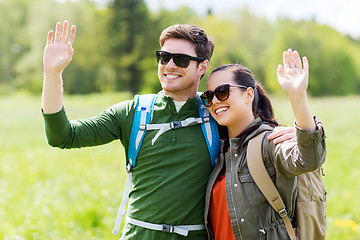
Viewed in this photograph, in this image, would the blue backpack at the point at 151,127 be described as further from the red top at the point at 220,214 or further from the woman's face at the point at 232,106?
the red top at the point at 220,214

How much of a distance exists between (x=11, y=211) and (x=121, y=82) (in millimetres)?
34243

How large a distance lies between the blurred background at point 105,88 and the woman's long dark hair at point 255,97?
0.43 m

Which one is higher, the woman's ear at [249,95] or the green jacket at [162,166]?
the woman's ear at [249,95]

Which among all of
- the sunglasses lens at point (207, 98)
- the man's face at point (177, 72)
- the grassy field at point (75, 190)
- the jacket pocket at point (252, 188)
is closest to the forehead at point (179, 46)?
the man's face at point (177, 72)

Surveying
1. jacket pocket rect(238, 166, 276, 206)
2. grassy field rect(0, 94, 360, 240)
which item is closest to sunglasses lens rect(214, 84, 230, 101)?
jacket pocket rect(238, 166, 276, 206)

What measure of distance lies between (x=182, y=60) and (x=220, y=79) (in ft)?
1.07

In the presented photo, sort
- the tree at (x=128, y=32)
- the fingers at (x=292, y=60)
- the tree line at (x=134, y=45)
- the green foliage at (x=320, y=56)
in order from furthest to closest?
the green foliage at (x=320, y=56) < the tree line at (x=134, y=45) < the tree at (x=128, y=32) < the fingers at (x=292, y=60)

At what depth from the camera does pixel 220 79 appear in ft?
10.2

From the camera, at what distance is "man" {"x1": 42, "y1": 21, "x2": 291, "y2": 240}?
285cm

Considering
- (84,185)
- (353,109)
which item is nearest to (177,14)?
(353,109)

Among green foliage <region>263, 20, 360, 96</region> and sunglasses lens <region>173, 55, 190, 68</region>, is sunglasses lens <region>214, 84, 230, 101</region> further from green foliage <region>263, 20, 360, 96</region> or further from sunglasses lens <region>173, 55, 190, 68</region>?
green foliage <region>263, 20, 360, 96</region>

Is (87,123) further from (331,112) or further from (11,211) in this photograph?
(331,112)

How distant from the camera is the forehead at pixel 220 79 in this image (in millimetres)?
3085

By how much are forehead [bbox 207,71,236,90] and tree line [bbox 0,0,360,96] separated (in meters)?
29.4
